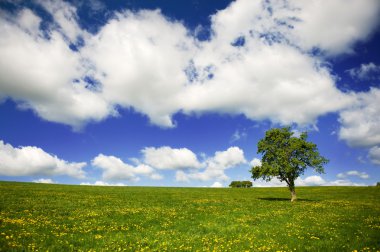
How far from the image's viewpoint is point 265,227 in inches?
770

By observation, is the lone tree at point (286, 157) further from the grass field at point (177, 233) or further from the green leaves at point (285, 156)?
the grass field at point (177, 233)

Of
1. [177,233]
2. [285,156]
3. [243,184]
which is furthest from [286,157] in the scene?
[243,184]

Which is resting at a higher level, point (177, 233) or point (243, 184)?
point (177, 233)

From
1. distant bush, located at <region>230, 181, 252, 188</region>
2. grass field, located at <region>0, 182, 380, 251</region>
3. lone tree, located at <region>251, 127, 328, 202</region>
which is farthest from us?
distant bush, located at <region>230, 181, 252, 188</region>

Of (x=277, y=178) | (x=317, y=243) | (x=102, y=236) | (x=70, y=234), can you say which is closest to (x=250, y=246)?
(x=317, y=243)

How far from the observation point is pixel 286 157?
45.0 metres

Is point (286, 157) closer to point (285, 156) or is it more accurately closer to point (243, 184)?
point (285, 156)

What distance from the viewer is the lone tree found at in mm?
44656

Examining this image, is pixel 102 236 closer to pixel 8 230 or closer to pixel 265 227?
pixel 8 230

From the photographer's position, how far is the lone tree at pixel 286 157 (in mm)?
44656

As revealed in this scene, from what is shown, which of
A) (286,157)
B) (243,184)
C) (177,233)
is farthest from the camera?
(243,184)

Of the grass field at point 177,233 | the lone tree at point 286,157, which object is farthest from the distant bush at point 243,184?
the grass field at point 177,233

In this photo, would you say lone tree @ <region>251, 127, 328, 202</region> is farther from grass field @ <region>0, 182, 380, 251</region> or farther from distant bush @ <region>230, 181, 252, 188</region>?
distant bush @ <region>230, 181, 252, 188</region>

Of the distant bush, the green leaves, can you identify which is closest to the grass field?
the green leaves
